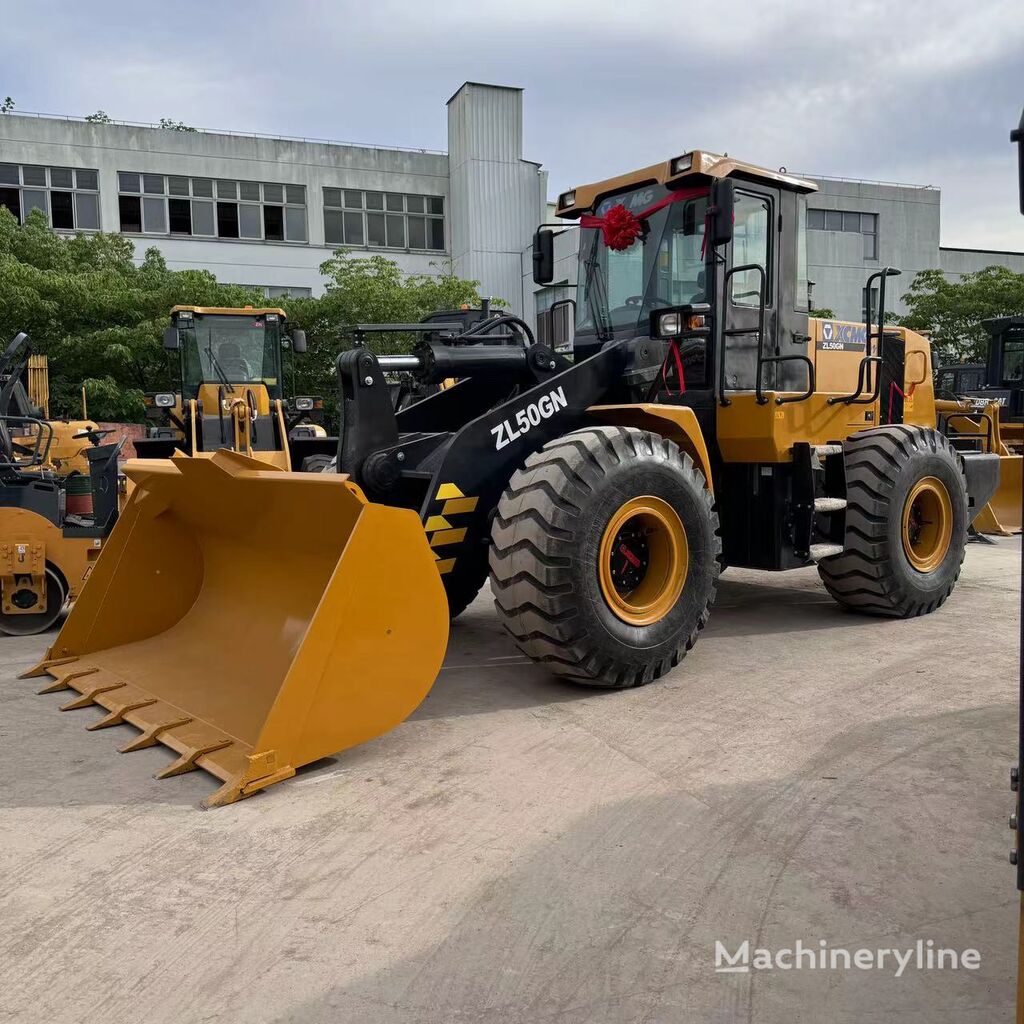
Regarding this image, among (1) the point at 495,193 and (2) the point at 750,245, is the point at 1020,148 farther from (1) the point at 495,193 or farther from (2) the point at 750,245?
(1) the point at 495,193

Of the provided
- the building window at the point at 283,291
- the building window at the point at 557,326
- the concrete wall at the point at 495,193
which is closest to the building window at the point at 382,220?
A: the concrete wall at the point at 495,193

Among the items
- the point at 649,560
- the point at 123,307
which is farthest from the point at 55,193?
the point at 649,560

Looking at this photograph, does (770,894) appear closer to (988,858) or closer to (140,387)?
(988,858)

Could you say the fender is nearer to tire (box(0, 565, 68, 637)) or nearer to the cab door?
the cab door

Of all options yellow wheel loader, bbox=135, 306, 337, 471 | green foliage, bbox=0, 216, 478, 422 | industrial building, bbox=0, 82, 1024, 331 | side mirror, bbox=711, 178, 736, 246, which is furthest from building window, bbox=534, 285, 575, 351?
industrial building, bbox=0, 82, 1024, 331

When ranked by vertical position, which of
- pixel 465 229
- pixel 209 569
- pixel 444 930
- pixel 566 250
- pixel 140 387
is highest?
pixel 465 229

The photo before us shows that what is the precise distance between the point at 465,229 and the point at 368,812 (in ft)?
93.6

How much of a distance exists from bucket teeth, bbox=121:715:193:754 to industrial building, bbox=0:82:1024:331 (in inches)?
942

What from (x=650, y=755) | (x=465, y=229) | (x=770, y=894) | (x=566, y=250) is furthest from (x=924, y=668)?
(x=465, y=229)

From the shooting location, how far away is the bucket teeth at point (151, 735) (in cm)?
421

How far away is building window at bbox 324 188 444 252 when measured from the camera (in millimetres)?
30797

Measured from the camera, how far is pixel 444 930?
282 cm

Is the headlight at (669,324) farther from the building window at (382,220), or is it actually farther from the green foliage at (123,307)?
the building window at (382,220)

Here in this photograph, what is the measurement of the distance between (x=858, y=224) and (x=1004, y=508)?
2566 centimetres
